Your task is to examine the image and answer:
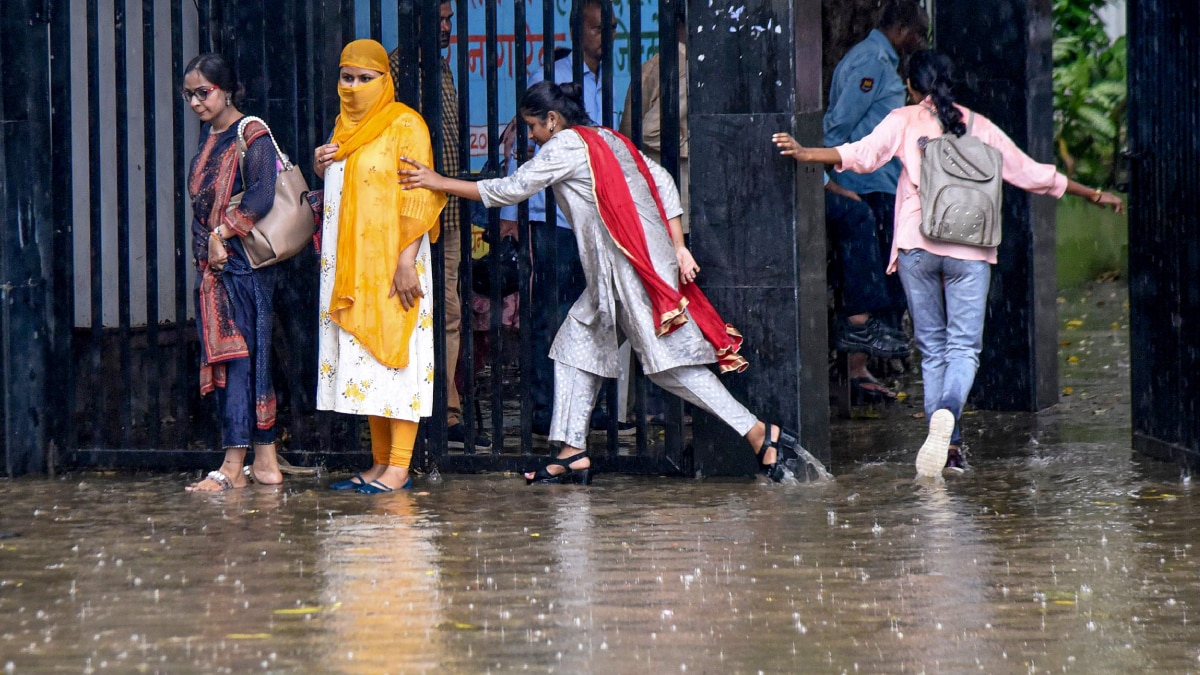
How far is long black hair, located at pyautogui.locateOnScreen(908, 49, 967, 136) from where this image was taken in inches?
311

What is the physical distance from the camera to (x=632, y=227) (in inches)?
297

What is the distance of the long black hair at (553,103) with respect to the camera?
7.59 metres

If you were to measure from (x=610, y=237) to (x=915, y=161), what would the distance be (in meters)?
1.46

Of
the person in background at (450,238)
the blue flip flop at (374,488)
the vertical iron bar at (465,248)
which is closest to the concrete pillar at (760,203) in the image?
the vertical iron bar at (465,248)

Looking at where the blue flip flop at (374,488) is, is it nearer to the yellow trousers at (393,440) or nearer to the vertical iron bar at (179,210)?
the yellow trousers at (393,440)

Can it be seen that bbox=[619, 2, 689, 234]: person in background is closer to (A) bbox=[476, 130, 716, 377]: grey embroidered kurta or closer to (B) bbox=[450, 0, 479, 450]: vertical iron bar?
(A) bbox=[476, 130, 716, 377]: grey embroidered kurta

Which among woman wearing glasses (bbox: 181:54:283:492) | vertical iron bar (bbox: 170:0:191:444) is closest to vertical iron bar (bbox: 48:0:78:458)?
vertical iron bar (bbox: 170:0:191:444)

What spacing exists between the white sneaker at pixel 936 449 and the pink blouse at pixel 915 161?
2.46 feet

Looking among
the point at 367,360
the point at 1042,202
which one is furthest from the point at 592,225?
the point at 1042,202

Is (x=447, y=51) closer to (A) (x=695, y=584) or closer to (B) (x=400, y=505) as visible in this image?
(B) (x=400, y=505)

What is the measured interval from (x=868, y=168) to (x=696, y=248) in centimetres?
86

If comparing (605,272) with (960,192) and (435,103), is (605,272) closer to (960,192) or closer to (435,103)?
(435,103)

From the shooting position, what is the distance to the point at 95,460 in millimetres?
8445

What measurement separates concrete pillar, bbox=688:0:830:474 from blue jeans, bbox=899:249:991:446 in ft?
1.59
